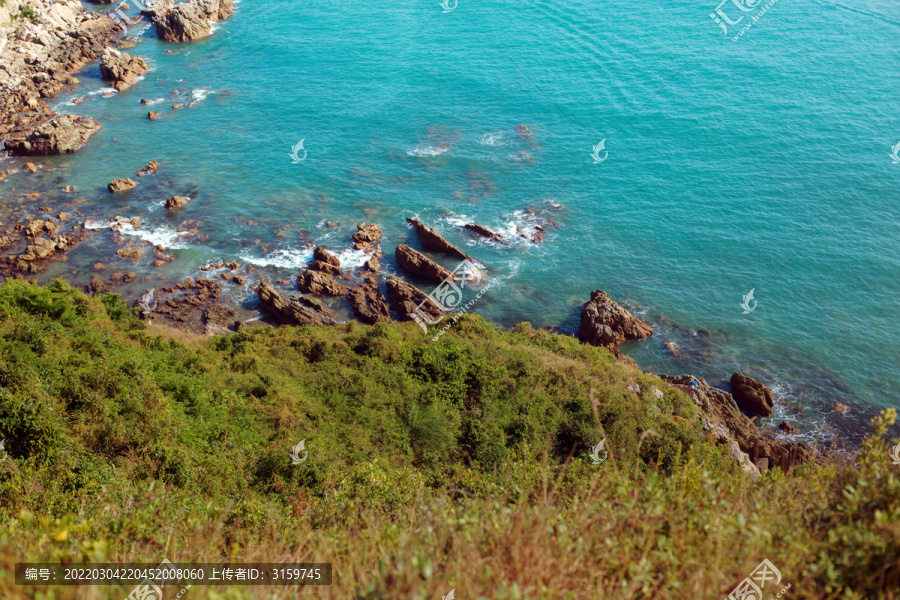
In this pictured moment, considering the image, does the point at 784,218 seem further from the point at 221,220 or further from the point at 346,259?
the point at 221,220

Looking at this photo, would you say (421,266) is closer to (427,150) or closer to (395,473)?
(427,150)

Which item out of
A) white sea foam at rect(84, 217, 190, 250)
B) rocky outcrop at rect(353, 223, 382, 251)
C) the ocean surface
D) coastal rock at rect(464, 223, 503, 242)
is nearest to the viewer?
the ocean surface

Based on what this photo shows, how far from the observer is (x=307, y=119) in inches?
2653

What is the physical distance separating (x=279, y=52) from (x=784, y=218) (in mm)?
70469

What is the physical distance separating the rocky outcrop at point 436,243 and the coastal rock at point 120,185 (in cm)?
2939

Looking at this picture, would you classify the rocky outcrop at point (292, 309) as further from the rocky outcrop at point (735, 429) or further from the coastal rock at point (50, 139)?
the coastal rock at point (50, 139)

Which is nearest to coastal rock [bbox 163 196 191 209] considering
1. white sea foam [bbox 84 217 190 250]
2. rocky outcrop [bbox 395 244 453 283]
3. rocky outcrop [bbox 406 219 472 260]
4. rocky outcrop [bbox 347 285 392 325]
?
white sea foam [bbox 84 217 190 250]

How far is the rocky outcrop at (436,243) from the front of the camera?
4825 cm

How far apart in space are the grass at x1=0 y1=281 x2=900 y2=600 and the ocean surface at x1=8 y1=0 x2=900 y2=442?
1355 centimetres

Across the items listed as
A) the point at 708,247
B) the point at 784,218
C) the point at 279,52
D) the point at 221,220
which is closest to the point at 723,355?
the point at 708,247

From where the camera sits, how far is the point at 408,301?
139 ft

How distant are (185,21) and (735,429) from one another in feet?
301

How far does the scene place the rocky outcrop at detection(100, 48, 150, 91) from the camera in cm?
7194

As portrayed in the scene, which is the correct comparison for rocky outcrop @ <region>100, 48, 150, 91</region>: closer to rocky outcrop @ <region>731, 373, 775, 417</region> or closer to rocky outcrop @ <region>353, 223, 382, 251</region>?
rocky outcrop @ <region>353, 223, 382, 251</region>
